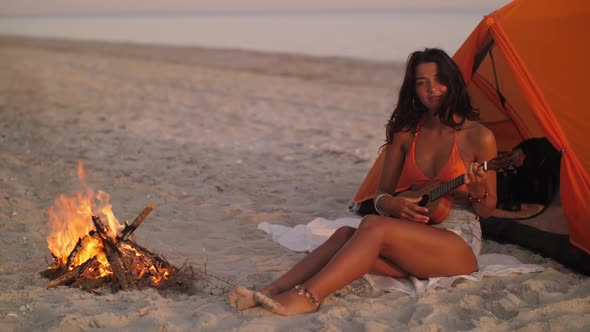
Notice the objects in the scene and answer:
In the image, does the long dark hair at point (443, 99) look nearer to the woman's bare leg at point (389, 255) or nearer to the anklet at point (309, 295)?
the woman's bare leg at point (389, 255)

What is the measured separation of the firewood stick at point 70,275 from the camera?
362 cm

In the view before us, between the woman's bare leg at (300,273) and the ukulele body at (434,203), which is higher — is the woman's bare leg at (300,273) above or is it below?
below

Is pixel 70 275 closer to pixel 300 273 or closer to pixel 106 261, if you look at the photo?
pixel 106 261

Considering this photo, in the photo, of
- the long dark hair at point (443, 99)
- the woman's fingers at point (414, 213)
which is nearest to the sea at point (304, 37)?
the long dark hair at point (443, 99)

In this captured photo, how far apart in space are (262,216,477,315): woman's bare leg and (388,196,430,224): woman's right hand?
0.29 feet

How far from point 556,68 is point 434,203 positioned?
1542 millimetres

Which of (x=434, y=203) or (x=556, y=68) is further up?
(x=556, y=68)

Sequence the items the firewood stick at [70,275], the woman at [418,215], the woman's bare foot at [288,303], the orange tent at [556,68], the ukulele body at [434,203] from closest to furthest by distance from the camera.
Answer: the woman's bare foot at [288,303] < the woman at [418,215] < the firewood stick at [70,275] < the ukulele body at [434,203] < the orange tent at [556,68]

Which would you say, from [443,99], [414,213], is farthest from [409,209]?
[443,99]

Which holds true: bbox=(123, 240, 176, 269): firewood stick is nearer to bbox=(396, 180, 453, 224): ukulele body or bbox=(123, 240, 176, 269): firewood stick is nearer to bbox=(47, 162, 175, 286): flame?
bbox=(47, 162, 175, 286): flame

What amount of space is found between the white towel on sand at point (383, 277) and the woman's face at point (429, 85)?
109cm

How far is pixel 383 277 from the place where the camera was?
12.9 ft

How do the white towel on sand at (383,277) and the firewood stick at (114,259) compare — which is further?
the white towel on sand at (383,277)

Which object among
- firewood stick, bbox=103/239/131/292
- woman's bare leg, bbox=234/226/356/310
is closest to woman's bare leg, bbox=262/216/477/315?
woman's bare leg, bbox=234/226/356/310
